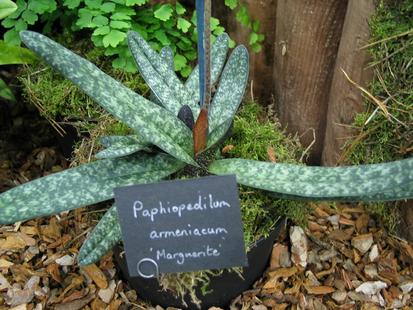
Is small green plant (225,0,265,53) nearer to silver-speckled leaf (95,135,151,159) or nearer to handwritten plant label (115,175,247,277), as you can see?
silver-speckled leaf (95,135,151,159)

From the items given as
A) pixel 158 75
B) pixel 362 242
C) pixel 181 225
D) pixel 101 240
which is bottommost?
pixel 362 242

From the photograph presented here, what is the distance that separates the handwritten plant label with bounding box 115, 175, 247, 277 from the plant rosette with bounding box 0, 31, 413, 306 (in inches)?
5.4

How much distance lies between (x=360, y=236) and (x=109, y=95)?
80 cm

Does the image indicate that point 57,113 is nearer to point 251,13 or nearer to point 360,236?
point 251,13

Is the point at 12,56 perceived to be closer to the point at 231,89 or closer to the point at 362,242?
the point at 231,89

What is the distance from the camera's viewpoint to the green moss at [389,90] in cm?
114

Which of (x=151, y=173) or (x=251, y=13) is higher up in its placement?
(x=251, y=13)

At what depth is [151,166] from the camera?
107 cm

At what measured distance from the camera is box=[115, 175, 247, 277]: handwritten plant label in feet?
2.81

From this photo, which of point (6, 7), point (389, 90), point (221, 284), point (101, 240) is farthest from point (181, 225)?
point (6, 7)

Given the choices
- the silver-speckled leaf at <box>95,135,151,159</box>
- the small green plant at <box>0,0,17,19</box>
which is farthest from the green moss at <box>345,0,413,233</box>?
the small green plant at <box>0,0,17,19</box>

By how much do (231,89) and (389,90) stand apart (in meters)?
0.36

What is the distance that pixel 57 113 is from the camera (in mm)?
1468

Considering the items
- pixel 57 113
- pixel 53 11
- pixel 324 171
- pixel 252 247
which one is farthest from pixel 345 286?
pixel 53 11
